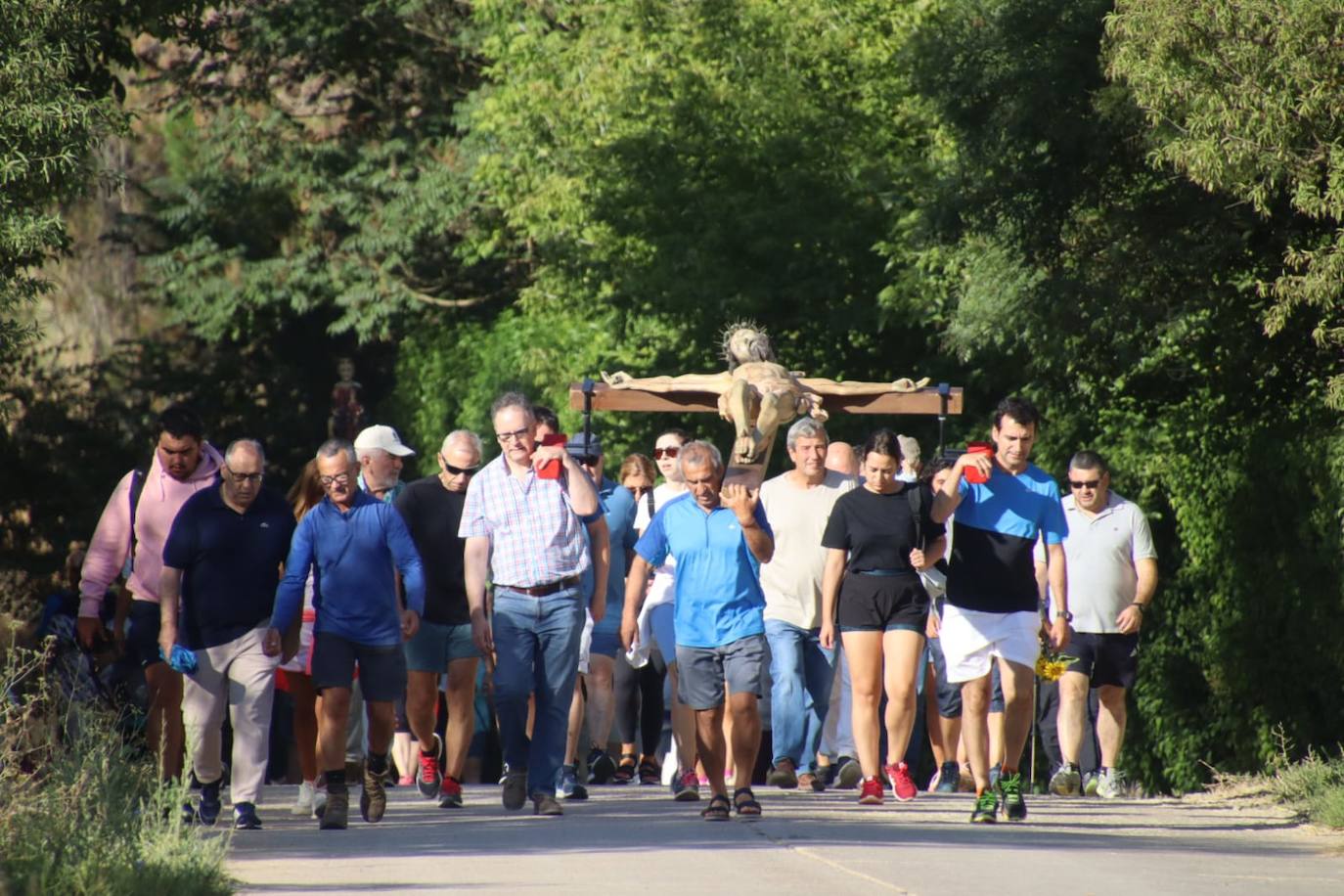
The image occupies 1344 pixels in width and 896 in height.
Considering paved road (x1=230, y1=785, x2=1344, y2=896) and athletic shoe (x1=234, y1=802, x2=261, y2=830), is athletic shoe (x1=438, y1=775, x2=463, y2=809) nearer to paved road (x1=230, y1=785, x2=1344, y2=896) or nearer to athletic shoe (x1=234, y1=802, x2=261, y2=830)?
paved road (x1=230, y1=785, x2=1344, y2=896)

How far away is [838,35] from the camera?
24.6m

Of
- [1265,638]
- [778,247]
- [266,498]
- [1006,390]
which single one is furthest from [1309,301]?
[778,247]

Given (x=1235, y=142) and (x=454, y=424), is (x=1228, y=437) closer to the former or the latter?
(x=1235, y=142)

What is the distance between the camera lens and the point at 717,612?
10383 millimetres

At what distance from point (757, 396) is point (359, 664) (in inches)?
192

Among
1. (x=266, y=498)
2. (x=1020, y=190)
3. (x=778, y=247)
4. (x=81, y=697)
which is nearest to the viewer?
(x=266, y=498)

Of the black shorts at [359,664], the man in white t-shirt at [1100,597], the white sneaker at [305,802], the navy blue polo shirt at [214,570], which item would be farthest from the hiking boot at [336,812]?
the man in white t-shirt at [1100,597]

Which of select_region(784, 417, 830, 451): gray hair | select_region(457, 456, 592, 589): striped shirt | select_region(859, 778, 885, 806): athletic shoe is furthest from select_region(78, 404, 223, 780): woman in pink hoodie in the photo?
select_region(859, 778, 885, 806): athletic shoe

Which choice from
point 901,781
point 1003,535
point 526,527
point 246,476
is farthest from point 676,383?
point 246,476

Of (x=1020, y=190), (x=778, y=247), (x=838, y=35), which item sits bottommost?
(x=1020, y=190)

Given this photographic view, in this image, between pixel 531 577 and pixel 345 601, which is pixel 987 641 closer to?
pixel 531 577

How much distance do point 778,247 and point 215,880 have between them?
1774cm

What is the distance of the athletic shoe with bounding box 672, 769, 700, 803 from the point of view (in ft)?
38.1

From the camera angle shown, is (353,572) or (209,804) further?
(209,804)
